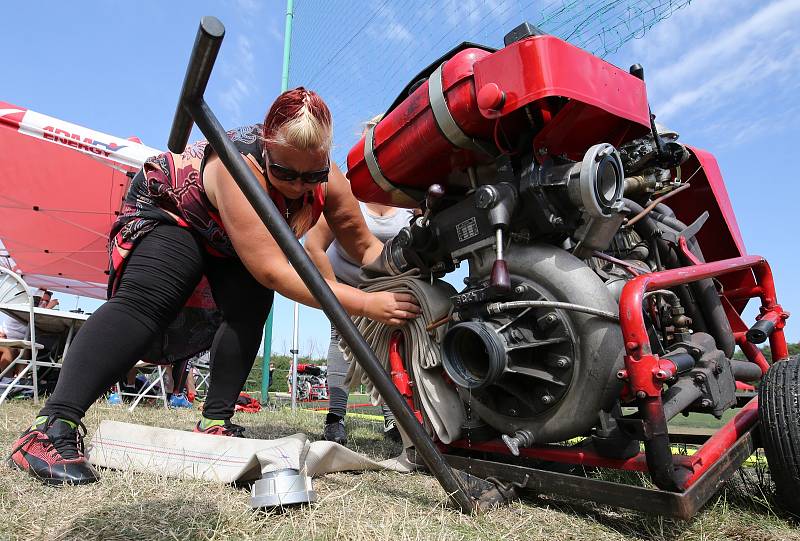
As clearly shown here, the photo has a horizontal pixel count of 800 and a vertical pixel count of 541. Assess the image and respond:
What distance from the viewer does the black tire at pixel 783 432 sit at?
130 cm

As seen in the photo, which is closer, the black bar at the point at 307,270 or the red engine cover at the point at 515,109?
the black bar at the point at 307,270

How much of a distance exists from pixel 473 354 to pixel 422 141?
673mm

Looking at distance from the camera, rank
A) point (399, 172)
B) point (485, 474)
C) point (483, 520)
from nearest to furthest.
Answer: point (483, 520) < point (485, 474) < point (399, 172)

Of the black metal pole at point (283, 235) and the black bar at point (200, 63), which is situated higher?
the black bar at point (200, 63)

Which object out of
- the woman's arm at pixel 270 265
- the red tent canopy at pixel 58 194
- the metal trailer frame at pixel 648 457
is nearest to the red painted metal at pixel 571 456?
the metal trailer frame at pixel 648 457

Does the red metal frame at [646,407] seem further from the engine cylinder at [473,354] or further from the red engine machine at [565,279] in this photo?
the engine cylinder at [473,354]

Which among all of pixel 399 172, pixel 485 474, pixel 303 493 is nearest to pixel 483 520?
pixel 485 474

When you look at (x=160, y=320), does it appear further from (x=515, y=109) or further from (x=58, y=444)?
(x=515, y=109)

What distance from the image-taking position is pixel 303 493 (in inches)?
50.2

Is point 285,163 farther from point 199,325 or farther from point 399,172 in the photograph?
point 199,325

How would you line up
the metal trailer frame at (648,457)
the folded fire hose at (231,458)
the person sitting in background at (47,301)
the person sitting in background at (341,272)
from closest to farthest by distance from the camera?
the metal trailer frame at (648,457), the folded fire hose at (231,458), the person sitting in background at (341,272), the person sitting in background at (47,301)

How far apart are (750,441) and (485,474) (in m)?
0.72

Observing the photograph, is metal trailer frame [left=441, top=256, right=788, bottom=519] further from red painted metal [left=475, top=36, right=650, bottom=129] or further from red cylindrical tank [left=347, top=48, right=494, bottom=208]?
red cylindrical tank [left=347, top=48, right=494, bottom=208]

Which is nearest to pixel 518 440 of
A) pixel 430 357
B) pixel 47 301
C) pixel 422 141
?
pixel 430 357
